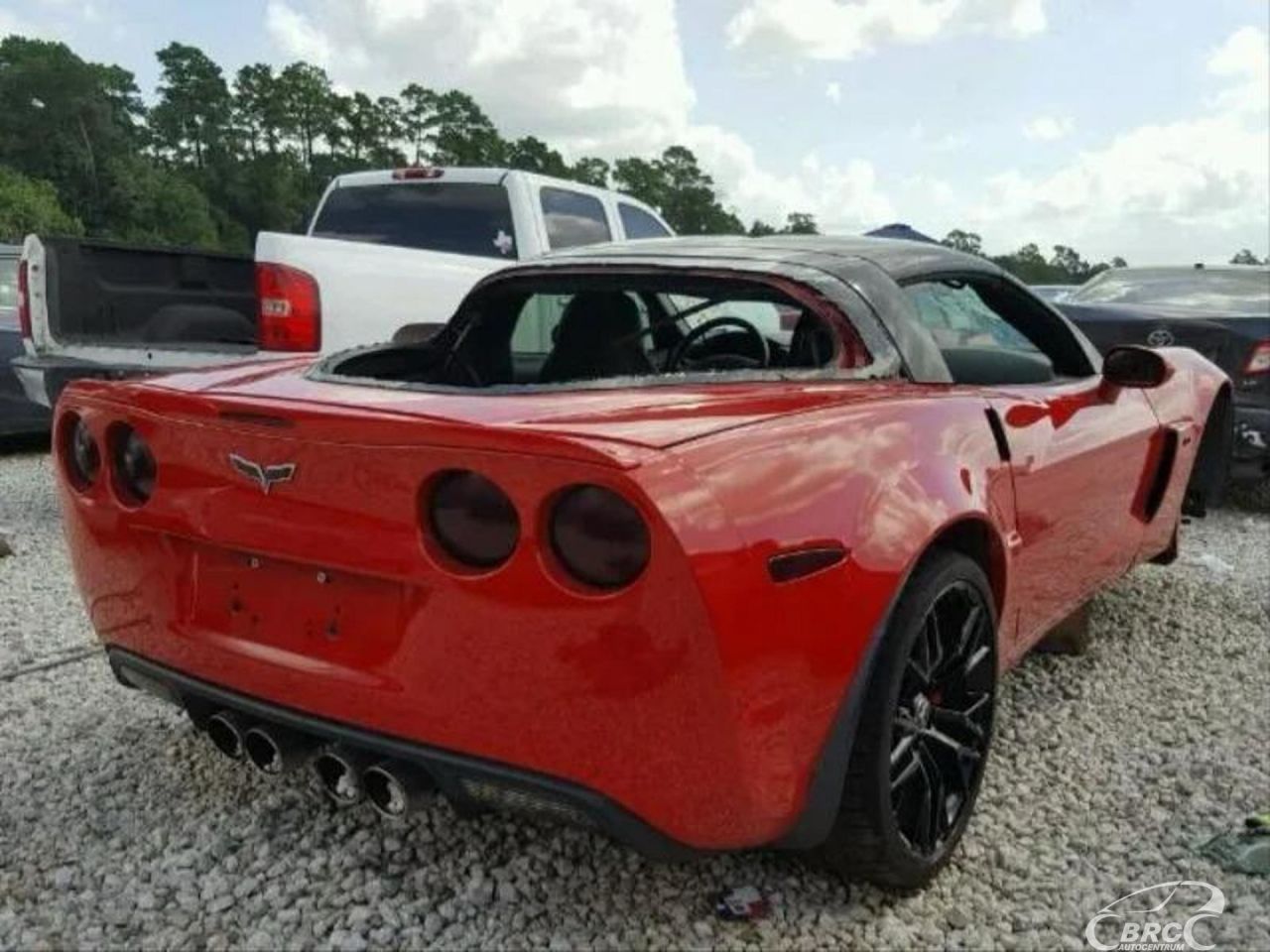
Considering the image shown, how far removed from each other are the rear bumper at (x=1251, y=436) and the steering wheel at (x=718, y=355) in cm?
407

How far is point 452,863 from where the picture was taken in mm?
2439

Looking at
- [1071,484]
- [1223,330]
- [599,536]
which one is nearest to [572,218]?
[1223,330]

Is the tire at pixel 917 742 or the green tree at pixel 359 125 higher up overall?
the green tree at pixel 359 125

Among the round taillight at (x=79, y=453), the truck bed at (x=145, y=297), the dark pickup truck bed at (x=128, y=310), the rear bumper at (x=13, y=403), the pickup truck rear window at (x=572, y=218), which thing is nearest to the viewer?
the round taillight at (x=79, y=453)

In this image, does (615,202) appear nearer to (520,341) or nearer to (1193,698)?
(520,341)

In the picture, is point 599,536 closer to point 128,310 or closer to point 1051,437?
point 1051,437

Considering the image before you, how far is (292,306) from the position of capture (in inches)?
209

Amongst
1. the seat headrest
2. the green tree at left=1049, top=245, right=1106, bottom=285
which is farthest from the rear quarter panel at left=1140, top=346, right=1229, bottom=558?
the green tree at left=1049, top=245, right=1106, bottom=285

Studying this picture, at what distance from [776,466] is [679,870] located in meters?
1.03

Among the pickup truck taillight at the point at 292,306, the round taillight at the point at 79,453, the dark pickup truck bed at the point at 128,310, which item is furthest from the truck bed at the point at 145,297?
the round taillight at the point at 79,453

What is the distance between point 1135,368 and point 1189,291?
4.30 meters

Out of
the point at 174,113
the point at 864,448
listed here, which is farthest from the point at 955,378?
the point at 174,113

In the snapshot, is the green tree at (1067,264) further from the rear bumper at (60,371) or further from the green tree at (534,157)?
the rear bumper at (60,371)

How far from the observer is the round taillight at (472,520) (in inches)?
72.3
